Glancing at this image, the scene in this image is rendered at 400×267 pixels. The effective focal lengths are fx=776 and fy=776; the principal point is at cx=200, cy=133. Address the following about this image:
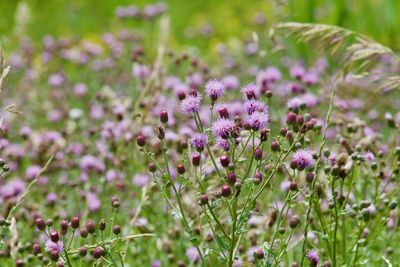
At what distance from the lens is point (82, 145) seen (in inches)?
181

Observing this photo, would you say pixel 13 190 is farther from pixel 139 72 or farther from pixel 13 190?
pixel 139 72

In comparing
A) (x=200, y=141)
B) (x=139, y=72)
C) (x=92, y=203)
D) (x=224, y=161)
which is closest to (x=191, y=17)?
(x=139, y=72)

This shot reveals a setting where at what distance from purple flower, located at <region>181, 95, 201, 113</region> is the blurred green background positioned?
Result: 4634 mm

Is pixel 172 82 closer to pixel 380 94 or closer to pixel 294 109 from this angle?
pixel 380 94

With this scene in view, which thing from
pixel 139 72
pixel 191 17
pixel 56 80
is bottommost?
pixel 191 17

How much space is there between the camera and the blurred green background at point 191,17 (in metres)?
7.21

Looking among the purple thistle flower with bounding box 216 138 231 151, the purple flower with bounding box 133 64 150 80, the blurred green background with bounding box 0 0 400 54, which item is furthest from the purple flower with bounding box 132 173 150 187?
the blurred green background with bounding box 0 0 400 54

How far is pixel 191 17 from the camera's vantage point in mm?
10375

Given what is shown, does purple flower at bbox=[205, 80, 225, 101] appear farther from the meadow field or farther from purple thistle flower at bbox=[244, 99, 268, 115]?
purple thistle flower at bbox=[244, 99, 268, 115]

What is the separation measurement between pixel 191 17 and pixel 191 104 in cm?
806

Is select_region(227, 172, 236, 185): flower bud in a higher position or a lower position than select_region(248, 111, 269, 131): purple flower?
lower

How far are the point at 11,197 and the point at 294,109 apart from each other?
156 cm

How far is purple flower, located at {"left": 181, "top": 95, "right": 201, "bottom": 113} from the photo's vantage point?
2449 mm

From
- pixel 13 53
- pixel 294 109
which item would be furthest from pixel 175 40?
pixel 294 109
